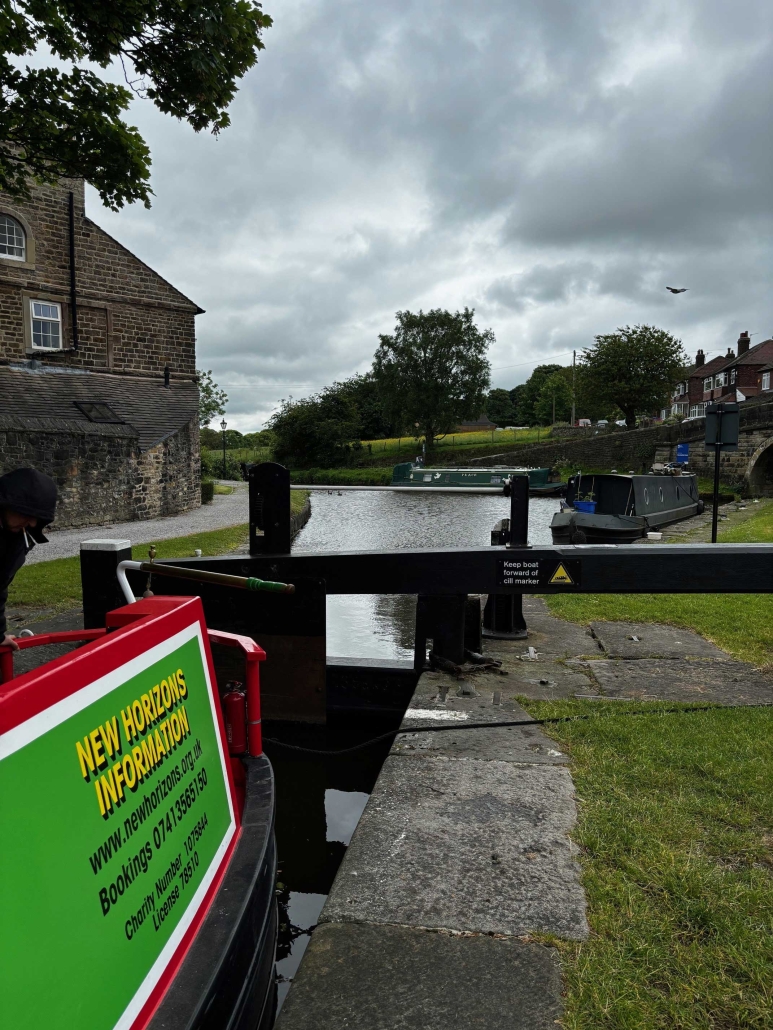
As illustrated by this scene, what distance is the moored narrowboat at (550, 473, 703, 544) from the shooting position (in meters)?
16.3

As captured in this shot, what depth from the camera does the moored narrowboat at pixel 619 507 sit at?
1630cm

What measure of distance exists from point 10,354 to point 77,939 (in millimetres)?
23287

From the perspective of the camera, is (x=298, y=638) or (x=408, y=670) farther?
(x=408, y=670)

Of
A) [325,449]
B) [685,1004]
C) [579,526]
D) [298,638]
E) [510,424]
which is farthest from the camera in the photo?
[510,424]

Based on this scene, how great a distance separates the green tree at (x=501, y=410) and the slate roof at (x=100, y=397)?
96252 millimetres

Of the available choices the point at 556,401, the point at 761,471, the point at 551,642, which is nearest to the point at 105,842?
the point at 551,642

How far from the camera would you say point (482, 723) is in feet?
13.8

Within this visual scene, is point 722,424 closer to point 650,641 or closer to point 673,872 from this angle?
point 650,641

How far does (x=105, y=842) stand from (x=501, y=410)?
122m

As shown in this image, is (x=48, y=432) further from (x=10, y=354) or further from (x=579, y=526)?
(x=579, y=526)

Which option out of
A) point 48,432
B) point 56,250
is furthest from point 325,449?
point 48,432

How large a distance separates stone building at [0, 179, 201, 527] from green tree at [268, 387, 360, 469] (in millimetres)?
37799

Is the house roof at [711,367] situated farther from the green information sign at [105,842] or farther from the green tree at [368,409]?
the green information sign at [105,842]

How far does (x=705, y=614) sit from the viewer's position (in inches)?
290
